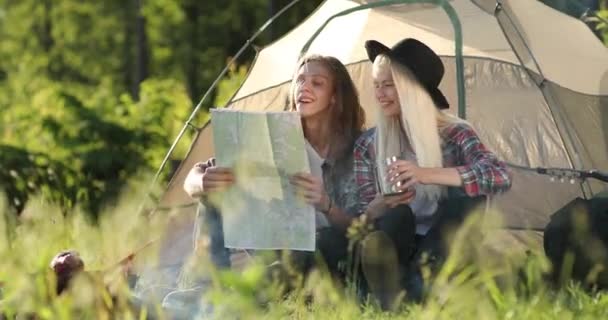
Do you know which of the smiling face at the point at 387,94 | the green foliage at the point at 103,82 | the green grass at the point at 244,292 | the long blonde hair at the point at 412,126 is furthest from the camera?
the green foliage at the point at 103,82

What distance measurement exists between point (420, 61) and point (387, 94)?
18 centimetres

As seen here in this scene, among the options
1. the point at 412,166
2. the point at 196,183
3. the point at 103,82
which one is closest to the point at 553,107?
the point at 412,166

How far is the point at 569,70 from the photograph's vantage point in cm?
650

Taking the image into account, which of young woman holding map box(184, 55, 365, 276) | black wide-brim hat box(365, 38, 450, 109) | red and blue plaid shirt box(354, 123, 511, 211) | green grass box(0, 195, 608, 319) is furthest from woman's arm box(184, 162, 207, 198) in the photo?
black wide-brim hat box(365, 38, 450, 109)

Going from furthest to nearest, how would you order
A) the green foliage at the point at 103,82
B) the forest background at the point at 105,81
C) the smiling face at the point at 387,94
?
the green foliage at the point at 103,82 < the forest background at the point at 105,81 < the smiling face at the point at 387,94

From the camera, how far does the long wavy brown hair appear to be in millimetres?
5691

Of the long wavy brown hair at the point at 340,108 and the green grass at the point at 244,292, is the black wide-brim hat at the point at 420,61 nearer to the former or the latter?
the long wavy brown hair at the point at 340,108

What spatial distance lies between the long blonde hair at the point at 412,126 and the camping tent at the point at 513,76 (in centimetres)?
88

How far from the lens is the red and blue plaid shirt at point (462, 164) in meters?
5.30

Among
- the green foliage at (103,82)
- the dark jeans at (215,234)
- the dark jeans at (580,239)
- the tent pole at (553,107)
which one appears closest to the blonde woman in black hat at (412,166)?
the dark jeans at (580,239)

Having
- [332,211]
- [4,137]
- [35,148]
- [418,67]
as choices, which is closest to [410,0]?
[418,67]

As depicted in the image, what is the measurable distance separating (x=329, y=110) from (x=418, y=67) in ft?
1.18

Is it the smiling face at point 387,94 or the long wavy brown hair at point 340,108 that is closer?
the smiling face at point 387,94

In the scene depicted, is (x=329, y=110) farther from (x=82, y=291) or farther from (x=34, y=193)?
(x=34, y=193)
